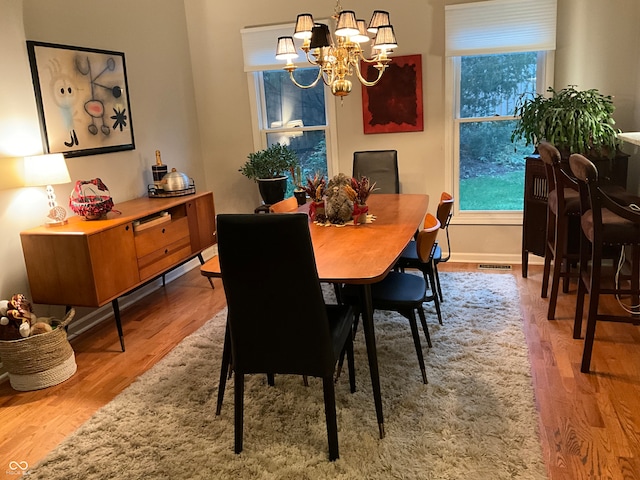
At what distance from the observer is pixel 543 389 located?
A: 2613 mm

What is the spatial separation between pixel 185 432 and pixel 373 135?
3206 mm

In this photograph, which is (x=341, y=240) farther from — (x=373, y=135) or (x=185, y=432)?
(x=373, y=135)

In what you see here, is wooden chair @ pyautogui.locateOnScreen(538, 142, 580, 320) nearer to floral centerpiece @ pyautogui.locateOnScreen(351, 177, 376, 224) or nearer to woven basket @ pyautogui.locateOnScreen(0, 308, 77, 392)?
floral centerpiece @ pyautogui.locateOnScreen(351, 177, 376, 224)

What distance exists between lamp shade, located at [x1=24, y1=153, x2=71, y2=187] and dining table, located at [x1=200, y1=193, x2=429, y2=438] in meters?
1.20

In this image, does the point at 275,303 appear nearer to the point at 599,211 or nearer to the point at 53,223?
the point at 599,211

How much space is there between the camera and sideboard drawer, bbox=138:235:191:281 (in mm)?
3514

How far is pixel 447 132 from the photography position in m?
4.64

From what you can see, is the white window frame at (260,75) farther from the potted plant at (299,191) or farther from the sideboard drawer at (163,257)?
the sideboard drawer at (163,257)

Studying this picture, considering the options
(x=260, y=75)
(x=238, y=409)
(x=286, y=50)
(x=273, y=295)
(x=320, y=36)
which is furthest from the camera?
(x=260, y=75)

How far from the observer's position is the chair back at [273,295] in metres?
1.89

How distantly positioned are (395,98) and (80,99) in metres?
2.55

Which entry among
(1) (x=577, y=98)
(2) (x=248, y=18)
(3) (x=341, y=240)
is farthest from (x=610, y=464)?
(2) (x=248, y=18)

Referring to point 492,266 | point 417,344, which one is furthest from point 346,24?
point 492,266

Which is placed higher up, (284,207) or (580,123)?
(580,123)
